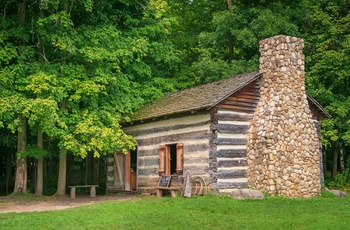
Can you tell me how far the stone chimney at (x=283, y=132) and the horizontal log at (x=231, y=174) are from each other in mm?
261

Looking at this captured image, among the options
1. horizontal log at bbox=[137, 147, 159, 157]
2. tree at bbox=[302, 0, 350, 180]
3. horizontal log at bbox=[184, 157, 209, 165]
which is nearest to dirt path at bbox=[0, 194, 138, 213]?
horizontal log at bbox=[137, 147, 159, 157]

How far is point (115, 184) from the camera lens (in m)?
24.2

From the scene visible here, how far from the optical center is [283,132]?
19203 mm

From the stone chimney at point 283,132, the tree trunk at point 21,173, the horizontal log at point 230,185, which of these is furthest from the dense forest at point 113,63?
the stone chimney at point 283,132

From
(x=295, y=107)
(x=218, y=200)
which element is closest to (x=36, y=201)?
(x=218, y=200)

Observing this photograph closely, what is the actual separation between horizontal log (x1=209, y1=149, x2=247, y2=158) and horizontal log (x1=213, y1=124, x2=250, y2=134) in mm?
727

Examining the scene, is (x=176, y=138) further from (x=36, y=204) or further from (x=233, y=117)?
(x=36, y=204)

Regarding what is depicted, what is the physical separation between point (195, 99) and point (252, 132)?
260cm

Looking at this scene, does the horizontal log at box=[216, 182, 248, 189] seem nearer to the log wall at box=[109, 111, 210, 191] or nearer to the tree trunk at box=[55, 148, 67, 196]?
the log wall at box=[109, 111, 210, 191]

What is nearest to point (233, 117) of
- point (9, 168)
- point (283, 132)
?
point (283, 132)

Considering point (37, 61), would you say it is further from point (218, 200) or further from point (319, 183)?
point (319, 183)

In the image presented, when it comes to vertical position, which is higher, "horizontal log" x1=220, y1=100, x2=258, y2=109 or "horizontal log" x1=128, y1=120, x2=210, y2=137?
"horizontal log" x1=220, y1=100, x2=258, y2=109

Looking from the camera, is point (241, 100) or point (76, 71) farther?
point (76, 71)

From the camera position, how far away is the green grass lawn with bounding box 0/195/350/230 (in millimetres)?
12109
